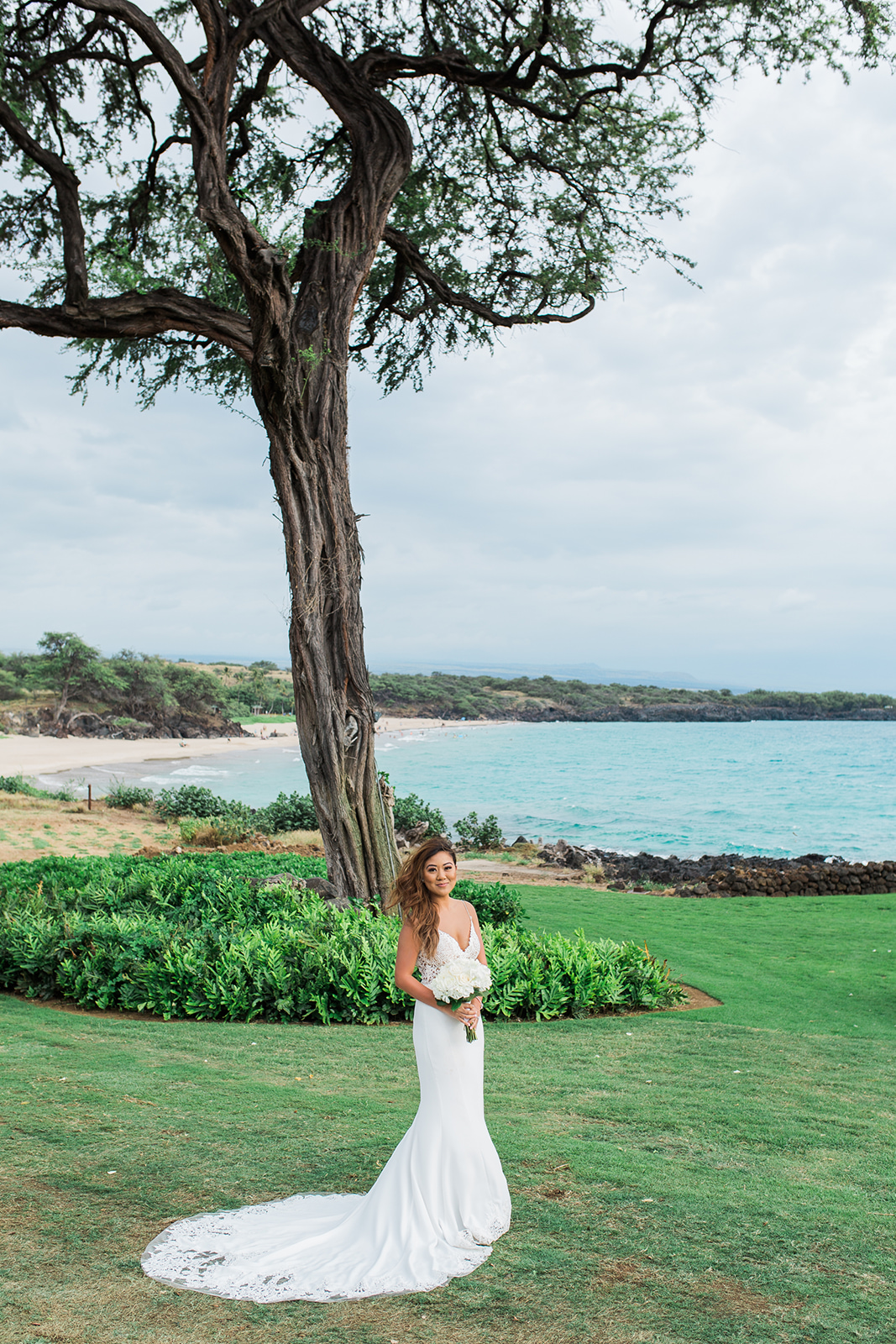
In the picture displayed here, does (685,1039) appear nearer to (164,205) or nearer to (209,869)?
(209,869)

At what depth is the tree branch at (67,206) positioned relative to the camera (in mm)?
9539

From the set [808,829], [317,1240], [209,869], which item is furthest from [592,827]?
[317,1240]

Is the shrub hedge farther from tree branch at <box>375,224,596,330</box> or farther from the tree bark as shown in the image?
tree branch at <box>375,224,596,330</box>

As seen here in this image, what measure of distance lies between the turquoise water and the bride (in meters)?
27.1

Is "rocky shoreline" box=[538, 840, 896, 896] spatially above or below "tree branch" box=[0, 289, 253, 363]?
below

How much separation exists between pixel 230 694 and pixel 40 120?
207 ft

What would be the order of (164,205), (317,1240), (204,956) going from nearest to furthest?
(317,1240), (204,956), (164,205)

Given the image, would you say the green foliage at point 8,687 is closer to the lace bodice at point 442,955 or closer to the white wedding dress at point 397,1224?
the white wedding dress at point 397,1224

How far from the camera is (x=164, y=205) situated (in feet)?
44.9

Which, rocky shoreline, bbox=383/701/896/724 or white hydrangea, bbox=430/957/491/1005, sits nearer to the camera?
white hydrangea, bbox=430/957/491/1005

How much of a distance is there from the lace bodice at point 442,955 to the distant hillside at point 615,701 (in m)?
99.7

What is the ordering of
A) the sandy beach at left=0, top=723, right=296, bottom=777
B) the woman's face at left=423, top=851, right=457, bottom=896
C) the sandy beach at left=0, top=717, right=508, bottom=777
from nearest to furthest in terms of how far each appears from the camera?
the woman's face at left=423, top=851, right=457, bottom=896 → the sandy beach at left=0, top=723, right=296, bottom=777 → the sandy beach at left=0, top=717, right=508, bottom=777

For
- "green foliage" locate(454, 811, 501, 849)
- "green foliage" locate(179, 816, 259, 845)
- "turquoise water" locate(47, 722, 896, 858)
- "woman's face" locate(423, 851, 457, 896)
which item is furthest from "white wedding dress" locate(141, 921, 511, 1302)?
"turquoise water" locate(47, 722, 896, 858)

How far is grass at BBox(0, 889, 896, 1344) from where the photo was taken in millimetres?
3168
